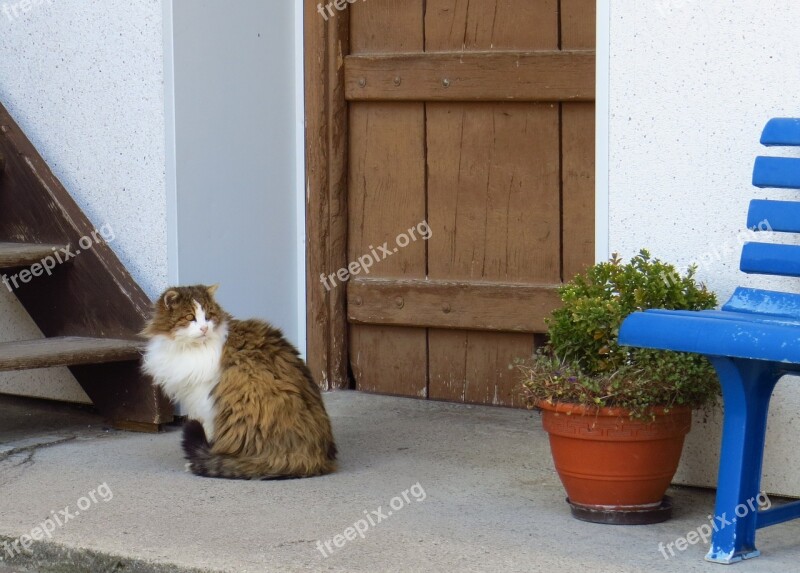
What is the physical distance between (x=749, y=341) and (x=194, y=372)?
6.00ft

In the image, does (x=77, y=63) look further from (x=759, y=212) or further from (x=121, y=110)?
(x=759, y=212)

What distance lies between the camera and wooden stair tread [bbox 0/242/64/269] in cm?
447

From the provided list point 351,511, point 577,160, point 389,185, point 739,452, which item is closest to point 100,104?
point 389,185

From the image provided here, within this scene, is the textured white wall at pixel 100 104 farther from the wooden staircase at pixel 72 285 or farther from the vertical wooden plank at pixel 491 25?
the vertical wooden plank at pixel 491 25

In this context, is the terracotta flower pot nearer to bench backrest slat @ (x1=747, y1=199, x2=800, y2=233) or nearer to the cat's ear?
bench backrest slat @ (x1=747, y1=199, x2=800, y2=233)

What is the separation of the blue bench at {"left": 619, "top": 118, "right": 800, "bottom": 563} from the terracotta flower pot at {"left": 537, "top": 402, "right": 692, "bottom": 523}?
0.90 feet

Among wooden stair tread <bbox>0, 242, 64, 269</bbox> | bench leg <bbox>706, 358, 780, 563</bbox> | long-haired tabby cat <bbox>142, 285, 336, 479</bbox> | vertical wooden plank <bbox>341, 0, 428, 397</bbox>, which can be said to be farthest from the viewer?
vertical wooden plank <bbox>341, 0, 428, 397</bbox>

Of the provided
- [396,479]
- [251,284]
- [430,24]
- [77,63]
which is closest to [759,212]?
[396,479]

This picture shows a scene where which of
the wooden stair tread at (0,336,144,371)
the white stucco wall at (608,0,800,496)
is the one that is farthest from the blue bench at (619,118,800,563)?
the wooden stair tread at (0,336,144,371)

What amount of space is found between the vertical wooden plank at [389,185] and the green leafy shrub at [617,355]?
1.51m

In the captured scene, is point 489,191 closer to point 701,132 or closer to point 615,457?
point 701,132

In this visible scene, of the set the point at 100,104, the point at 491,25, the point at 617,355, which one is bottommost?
the point at 617,355

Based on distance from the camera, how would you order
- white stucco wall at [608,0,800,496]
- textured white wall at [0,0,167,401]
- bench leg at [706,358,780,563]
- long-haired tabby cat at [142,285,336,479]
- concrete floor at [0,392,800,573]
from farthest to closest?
1. textured white wall at [0,0,167,401]
2. long-haired tabby cat at [142,285,336,479]
3. white stucco wall at [608,0,800,496]
4. concrete floor at [0,392,800,573]
5. bench leg at [706,358,780,563]

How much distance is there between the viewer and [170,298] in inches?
154
